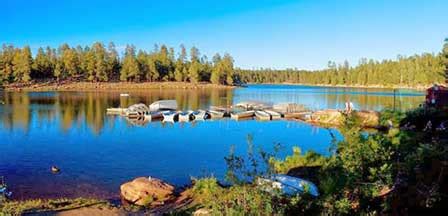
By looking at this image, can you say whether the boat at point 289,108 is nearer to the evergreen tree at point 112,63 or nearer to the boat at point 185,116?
the boat at point 185,116

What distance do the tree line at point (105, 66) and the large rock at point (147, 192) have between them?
8922 centimetres

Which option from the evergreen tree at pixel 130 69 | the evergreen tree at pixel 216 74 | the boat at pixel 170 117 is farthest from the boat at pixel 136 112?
the evergreen tree at pixel 216 74

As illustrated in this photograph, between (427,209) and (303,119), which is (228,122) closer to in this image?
(303,119)

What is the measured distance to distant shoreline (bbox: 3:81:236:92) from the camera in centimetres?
9375

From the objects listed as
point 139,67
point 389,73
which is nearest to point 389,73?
point 389,73

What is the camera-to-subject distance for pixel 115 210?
11.8m

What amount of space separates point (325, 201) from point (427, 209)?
171 cm

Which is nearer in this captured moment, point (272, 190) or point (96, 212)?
point (272, 190)

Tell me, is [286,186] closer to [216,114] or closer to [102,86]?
[216,114]

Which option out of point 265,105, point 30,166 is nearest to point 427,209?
point 30,166

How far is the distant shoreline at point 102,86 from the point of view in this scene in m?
93.8

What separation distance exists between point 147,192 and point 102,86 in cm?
9287

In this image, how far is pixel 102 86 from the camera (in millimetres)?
101562

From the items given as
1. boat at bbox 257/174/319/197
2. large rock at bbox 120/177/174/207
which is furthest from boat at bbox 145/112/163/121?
boat at bbox 257/174/319/197
